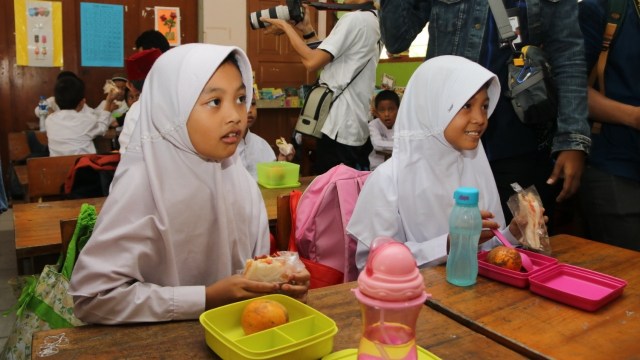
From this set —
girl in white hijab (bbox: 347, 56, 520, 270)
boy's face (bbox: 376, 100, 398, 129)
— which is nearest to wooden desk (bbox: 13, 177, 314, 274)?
girl in white hijab (bbox: 347, 56, 520, 270)

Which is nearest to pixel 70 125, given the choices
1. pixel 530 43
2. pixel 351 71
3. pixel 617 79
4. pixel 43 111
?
pixel 43 111

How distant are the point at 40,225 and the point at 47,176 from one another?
0.86 metres

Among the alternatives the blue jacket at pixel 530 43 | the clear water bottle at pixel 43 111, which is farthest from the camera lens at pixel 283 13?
the clear water bottle at pixel 43 111

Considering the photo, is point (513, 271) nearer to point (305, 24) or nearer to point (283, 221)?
point (283, 221)

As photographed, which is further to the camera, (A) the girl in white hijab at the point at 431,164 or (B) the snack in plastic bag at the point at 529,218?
(A) the girl in white hijab at the point at 431,164

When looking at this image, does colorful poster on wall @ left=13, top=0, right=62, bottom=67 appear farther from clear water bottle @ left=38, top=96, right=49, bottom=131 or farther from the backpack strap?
the backpack strap

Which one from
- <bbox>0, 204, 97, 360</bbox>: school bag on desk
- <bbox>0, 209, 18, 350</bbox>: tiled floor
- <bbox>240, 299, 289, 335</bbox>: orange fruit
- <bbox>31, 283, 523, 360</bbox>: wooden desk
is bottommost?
<bbox>0, 209, 18, 350</bbox>: tiled floor

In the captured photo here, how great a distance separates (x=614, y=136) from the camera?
2.00 m

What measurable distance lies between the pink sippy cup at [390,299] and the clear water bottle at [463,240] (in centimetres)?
60

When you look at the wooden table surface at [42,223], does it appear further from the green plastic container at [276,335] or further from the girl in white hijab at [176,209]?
the green plastic container at [276,335]

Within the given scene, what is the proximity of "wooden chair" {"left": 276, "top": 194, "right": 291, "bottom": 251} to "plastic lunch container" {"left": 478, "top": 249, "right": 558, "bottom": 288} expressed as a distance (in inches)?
28.7

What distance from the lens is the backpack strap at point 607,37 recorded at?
6.43 ft

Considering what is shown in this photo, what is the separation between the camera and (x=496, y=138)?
1984 millimetres

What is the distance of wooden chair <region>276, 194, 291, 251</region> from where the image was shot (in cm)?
198
